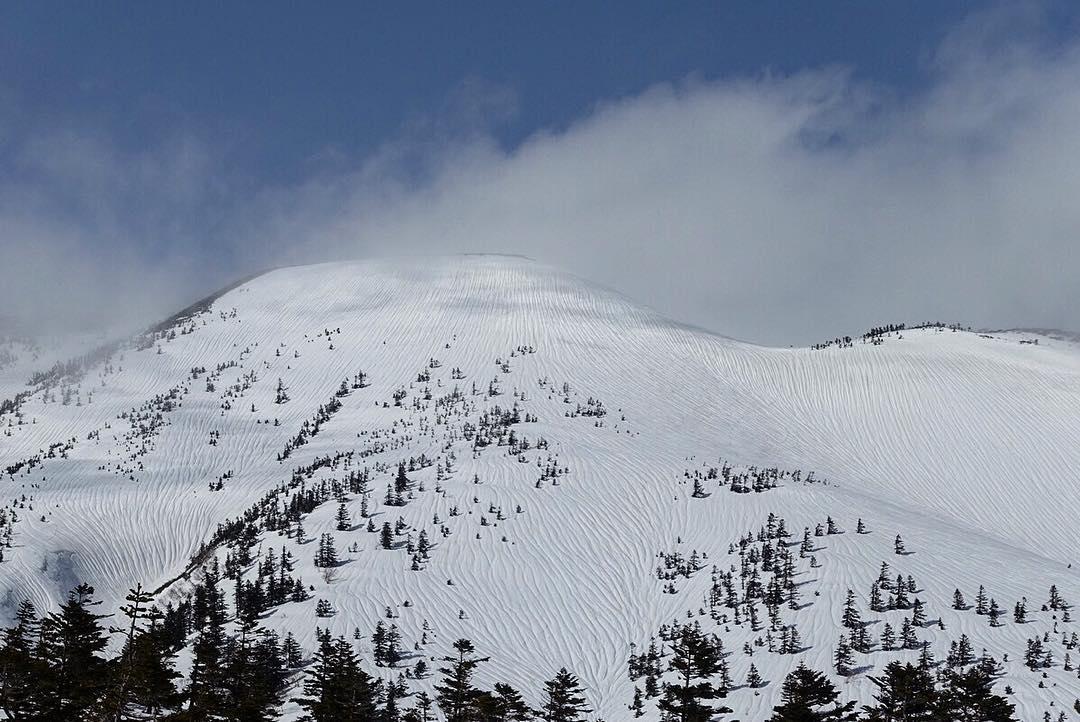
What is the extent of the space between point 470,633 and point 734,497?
192 ft

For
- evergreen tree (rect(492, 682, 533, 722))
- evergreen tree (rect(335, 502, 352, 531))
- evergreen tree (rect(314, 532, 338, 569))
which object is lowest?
evergreen tree (rect(492, 682, 533, 722))

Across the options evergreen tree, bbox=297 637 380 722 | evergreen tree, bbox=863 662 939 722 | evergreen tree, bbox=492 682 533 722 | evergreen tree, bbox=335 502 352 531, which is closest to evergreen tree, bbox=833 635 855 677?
evergreen tree, bbox=863 662 939 722

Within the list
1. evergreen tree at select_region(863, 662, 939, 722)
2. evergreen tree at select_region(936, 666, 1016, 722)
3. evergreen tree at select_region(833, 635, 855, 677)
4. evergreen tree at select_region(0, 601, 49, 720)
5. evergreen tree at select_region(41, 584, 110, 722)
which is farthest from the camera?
evergreen tree at select_region(833, 635, 855, 677)

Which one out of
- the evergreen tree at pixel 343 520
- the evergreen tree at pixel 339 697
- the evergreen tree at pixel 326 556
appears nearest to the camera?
the evergreen tree at pixel 339 697

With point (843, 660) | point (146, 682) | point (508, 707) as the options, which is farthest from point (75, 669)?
point (843, 660)

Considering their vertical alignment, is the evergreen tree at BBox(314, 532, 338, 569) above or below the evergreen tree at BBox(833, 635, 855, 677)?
above

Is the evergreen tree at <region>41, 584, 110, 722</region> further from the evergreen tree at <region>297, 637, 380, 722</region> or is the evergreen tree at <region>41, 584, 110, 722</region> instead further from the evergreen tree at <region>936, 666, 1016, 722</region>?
the evergreen tree at <region>936, 666, 1016, 722</region>

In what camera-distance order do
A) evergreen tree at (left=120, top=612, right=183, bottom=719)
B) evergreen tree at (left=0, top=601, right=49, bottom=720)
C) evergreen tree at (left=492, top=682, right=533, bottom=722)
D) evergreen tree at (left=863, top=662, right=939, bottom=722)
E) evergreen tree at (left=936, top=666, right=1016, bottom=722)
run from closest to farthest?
evergreen tree at (left=120, top=612, right=183, bottom=719) → evergreen tree at (left=0, top=601, right=49, bottom=720) → evergreen tree at (left=863, top=662, right=939, bottom=722) → evergreen tree at (left=936, top=666, right=1016, bottom=722) → evergreen tree at (left=492, top=682, right=533, bottom=722)

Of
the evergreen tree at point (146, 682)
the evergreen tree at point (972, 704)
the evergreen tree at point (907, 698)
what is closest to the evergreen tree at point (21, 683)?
the evergreen tree at point (146, 682)

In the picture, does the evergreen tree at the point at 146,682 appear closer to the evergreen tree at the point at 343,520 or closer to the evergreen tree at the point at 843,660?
the evergreen tree at the point at 843,660

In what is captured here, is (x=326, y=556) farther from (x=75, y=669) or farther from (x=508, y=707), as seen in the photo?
(x=508, y=707)

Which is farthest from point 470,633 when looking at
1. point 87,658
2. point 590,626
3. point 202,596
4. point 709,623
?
point 87,658

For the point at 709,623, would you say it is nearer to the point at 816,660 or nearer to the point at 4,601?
the point at 816,660

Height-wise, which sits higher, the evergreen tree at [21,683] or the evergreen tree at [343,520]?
the evergreen tree at [343,520]
